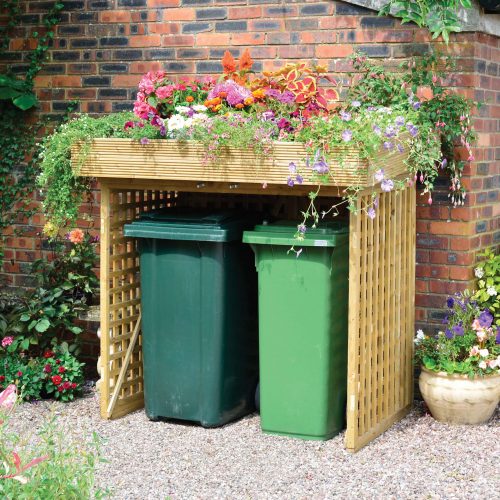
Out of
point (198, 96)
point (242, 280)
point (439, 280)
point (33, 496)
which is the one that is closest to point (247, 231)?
point (242, 280)

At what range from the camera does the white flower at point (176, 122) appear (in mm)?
5340

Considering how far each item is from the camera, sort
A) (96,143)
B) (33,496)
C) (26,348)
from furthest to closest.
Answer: (26,348)
(96,143)
(33,496)

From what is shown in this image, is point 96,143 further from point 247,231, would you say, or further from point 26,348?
point 26,348

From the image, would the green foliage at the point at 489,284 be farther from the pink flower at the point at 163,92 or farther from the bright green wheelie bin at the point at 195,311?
the pink flower at the point at 163,92

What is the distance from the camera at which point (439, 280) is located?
19.6ft

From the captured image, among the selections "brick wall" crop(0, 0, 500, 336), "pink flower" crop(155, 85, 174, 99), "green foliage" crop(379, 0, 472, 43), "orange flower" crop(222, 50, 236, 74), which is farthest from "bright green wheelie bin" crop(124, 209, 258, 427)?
"green foliage" crop(379, 0, 472, 43)

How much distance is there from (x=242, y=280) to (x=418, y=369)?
1.27m

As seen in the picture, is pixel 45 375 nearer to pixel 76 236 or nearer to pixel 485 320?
pixel 76 236

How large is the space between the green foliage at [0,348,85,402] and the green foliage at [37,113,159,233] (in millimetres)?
937

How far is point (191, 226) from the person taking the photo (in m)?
5.46

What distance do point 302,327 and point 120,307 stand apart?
1180 millimetres

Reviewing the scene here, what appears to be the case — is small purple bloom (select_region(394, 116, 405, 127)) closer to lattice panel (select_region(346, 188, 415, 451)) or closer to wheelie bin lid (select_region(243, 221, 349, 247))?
lattice panel (select_region(346, 188, 415, 451))

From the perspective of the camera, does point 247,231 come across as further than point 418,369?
No

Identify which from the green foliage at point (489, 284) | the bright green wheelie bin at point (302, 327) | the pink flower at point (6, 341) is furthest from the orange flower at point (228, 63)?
the pink flower at point (6, 341)
